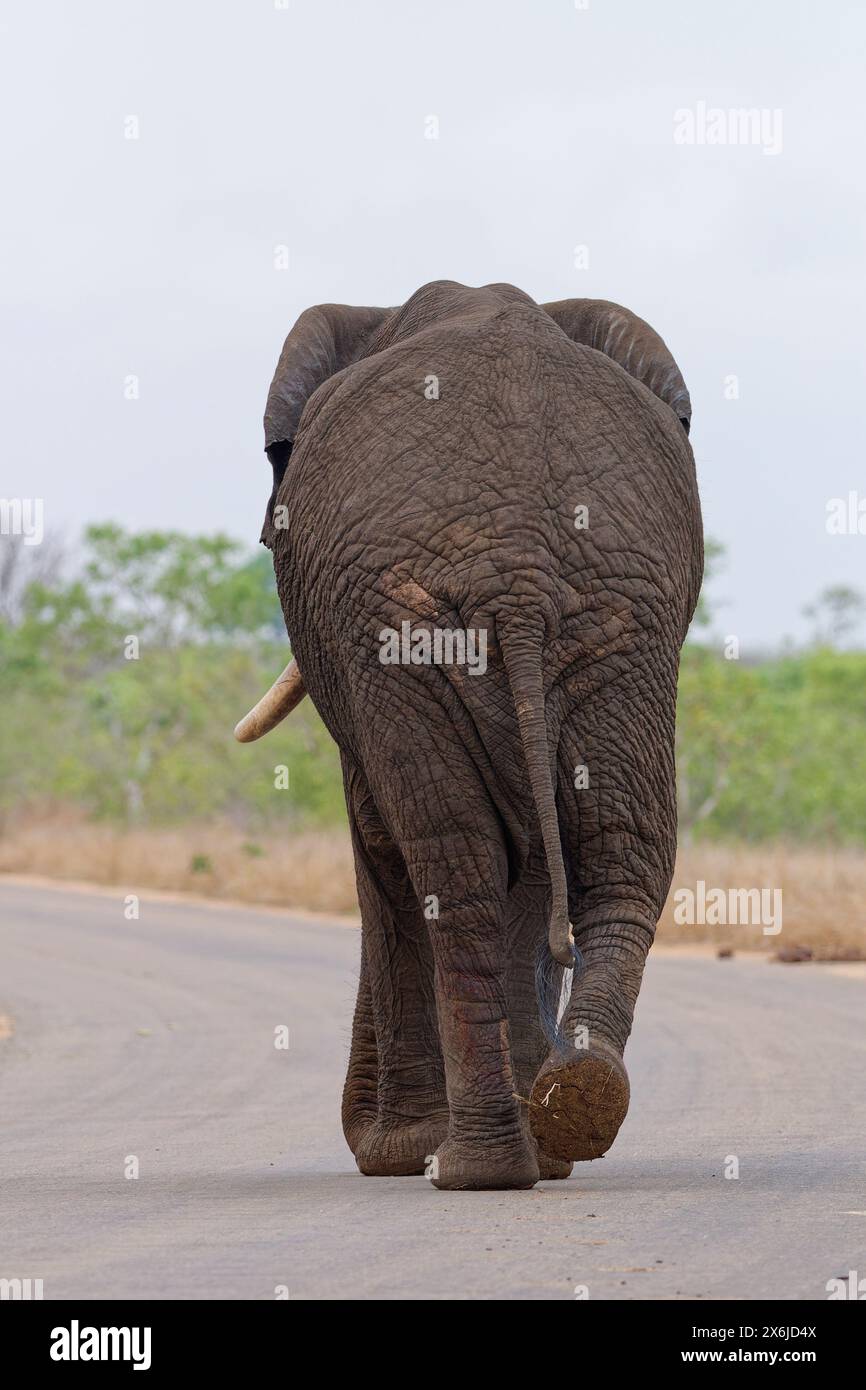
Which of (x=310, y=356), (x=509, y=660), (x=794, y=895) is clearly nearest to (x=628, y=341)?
(x=310, y=356)

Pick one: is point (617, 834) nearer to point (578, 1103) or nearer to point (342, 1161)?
point (578, 1103)

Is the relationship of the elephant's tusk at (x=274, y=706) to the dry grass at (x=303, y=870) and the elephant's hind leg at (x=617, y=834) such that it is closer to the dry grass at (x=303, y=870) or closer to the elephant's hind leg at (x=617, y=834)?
the elephant's hind leg at (x=617, y=834)

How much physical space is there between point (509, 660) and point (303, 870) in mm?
25774

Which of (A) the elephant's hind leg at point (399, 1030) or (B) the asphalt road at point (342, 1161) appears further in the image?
(A) the elephant's hind leg at point (399, 1030)

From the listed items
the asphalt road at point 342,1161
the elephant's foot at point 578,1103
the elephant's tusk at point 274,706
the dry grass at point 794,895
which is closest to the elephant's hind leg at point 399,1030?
the asphalt road at point 342,1161

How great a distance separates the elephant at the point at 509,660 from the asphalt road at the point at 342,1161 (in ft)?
1.92

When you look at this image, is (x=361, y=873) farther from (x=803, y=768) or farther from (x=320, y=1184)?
(x=803, y=768)

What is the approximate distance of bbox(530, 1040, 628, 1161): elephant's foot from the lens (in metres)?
6.93

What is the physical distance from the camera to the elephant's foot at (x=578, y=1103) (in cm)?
693

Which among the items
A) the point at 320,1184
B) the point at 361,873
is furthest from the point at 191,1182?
the point at 361,873

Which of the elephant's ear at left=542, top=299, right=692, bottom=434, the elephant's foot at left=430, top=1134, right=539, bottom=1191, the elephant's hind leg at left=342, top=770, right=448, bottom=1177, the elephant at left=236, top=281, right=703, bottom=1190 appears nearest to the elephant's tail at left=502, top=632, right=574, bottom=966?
the elephant at left=236, top=281, right=703, bottom=1190

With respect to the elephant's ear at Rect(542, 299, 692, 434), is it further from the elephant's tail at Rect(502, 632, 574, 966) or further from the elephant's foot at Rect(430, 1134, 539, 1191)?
the elephant's foot at Rect(430, 1134, 539, 1191)

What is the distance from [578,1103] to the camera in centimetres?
694

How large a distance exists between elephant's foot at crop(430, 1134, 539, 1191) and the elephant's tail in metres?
0.79
